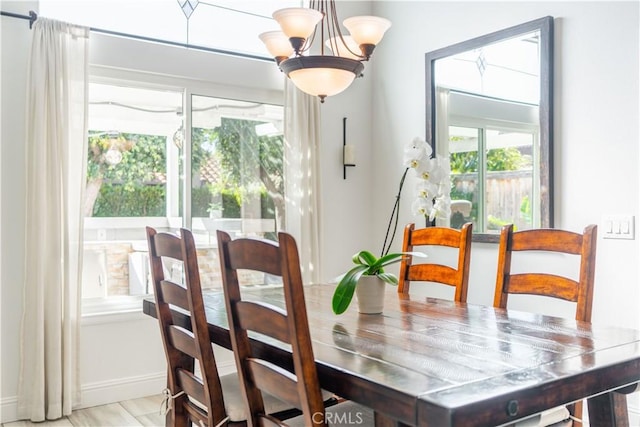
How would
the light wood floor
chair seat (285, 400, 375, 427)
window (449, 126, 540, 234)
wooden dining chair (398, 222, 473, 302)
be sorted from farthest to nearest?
window (449, 126, 540, 234)
the light wood floor
wooden dining chair (398, 222, 473, 302)
chair seat (285, 400, 375, 427)

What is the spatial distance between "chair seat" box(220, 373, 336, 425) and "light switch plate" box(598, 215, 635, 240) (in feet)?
5.82

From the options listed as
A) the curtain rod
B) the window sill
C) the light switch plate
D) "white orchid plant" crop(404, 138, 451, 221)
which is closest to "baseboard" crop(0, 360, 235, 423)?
the window sill

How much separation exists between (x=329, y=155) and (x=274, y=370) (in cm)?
293

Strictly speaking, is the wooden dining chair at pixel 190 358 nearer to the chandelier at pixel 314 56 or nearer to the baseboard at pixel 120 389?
the chandelier at pixel 314 56

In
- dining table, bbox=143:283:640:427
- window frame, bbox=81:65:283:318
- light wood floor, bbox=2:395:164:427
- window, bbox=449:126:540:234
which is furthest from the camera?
window frame, bbox=81:65:283:318

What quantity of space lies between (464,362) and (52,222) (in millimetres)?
2562

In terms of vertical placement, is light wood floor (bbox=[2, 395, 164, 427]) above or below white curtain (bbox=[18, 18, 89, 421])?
below

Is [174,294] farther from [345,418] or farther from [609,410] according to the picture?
[609,410]

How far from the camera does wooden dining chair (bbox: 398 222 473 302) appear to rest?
2.66 meters

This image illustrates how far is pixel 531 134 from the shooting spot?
11.0 feet

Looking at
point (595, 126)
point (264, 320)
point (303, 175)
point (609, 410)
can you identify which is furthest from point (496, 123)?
point (264, 320)

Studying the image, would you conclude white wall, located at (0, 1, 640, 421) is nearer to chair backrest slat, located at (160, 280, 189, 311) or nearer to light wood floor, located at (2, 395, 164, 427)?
light wood floor, located at (2, 395, 164, 427)

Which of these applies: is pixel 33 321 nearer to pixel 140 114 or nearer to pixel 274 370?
pixel 140 114

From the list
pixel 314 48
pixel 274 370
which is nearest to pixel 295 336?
pixel 274 370
